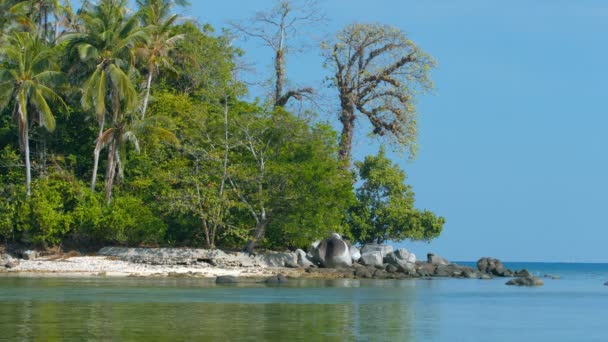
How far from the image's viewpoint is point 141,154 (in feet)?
150

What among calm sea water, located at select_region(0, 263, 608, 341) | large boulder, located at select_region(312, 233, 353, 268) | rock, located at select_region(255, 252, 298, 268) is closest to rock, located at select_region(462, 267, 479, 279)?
large boulder, located at select_region(312, 233, 353, 268)

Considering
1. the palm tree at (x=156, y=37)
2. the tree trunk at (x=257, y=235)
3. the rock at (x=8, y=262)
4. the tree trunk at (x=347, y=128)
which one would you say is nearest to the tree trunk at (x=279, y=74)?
the tree trunk at (x=347, y=128)

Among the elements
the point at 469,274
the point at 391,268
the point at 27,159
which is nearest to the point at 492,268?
the point at 469,274

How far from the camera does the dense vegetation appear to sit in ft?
136

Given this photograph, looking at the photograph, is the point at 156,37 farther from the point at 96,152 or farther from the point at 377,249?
the point at 377,249

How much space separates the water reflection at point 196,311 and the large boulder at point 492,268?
74.5 feet

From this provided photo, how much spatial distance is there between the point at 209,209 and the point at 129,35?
9.34 metres

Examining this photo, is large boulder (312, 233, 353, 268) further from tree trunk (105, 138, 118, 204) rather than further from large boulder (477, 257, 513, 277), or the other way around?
large boulder (477, 257, 513, 277)

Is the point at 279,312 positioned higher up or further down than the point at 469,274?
further down

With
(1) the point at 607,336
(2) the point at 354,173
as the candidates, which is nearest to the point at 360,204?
(2) the point at 354,173

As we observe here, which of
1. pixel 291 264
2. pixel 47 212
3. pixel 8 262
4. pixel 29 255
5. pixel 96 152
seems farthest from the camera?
pixel 291 264

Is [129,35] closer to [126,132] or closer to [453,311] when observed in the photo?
[126,132]

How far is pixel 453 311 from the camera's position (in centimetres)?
2580

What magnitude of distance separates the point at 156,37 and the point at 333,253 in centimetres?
→ 1458
